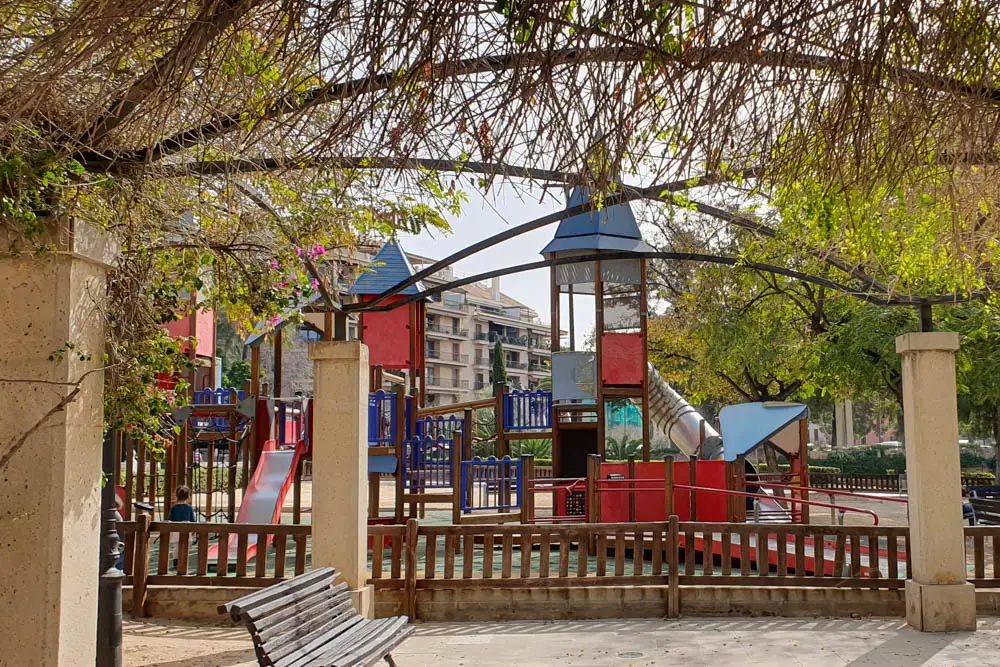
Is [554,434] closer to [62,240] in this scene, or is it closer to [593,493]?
[593,493]

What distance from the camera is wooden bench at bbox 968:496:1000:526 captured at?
49.3ft

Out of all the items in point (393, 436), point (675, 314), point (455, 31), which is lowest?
point (393, 436)

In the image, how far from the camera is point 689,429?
23141 millimetres

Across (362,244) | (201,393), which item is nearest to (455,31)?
(362,244)

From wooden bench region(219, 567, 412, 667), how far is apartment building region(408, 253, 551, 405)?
70693mm

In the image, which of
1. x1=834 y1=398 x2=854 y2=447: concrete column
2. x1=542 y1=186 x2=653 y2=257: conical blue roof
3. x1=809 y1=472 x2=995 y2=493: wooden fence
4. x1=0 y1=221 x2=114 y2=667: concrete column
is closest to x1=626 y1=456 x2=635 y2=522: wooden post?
x1=542 y1=186 x2=653 y2=257: conical blue roof

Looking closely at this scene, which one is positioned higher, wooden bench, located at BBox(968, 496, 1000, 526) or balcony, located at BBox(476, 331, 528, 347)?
balcony, located at BBox(476, 331, 528, 347)

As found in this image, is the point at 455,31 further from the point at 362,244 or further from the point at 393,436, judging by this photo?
the point at 393,436

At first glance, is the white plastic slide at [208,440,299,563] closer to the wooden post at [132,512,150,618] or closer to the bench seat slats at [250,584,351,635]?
the wooden post at [132,512,150,618]

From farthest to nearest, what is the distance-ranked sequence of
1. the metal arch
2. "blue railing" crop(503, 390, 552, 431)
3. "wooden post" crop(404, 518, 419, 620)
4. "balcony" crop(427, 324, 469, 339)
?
"balcony" crop(427, 324, 469, 339), "blue railing" crop(503, 390, 552, 431), "wooden post" crop(404, 518, 419, 620), the metal arch

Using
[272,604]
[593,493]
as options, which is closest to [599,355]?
[593,493]

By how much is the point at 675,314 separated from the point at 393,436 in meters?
17.6

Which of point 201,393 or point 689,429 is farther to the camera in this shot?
point 689,429

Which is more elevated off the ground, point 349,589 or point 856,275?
point 856,275
